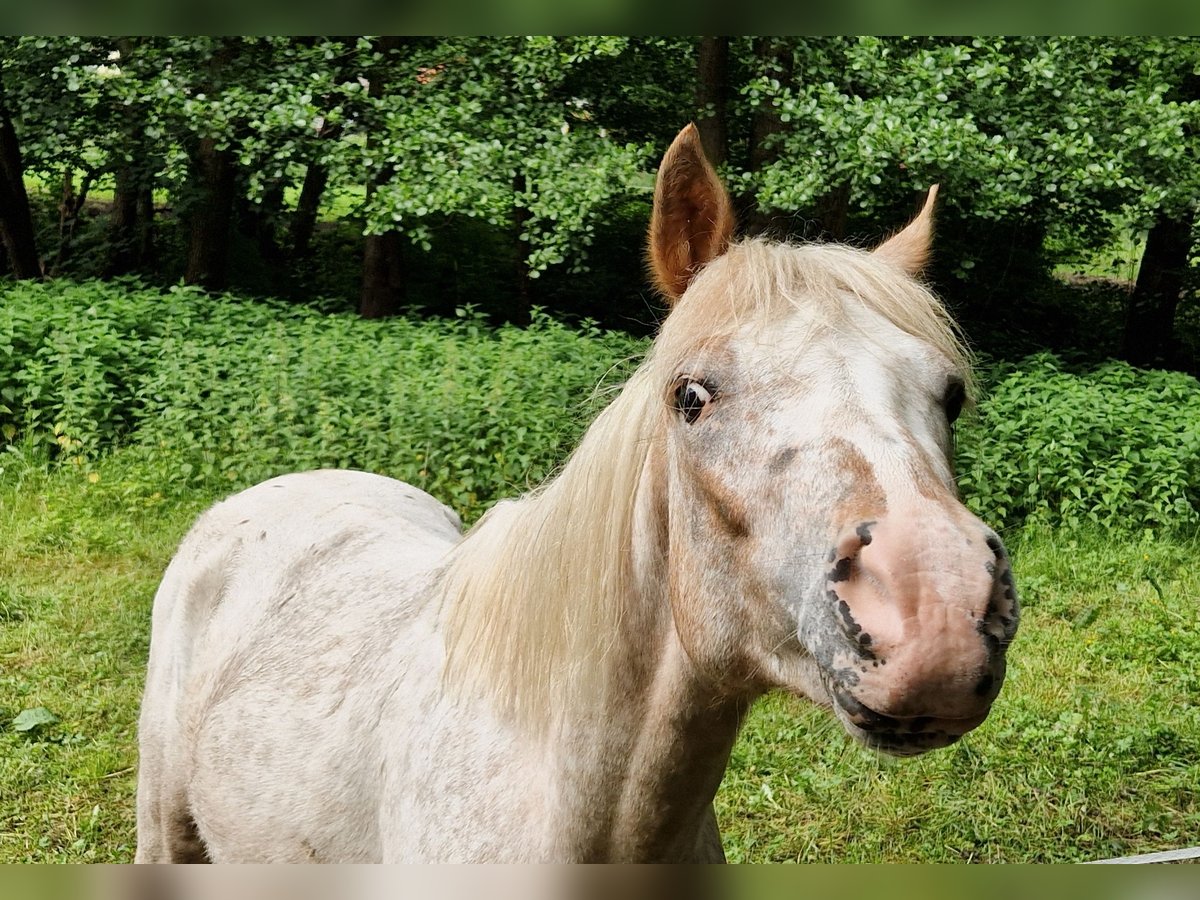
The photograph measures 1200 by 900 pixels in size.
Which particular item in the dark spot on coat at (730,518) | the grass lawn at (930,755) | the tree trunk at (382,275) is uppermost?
the dark spot on coat at (730,518)

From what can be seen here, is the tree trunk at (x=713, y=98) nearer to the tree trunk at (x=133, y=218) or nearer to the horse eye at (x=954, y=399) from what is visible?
the tree trunk at (x=133, y=218)

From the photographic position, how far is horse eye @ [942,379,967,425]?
1.70m

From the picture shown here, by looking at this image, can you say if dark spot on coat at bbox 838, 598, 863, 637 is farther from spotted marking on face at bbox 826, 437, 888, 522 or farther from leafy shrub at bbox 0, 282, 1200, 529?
leafy shrub at bbox 0, 282, 1200, 529

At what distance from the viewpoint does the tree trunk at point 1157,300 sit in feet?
32.9

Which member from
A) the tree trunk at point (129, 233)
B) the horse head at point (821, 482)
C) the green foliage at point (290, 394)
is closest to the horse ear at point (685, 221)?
the horse head at point (821, 482)

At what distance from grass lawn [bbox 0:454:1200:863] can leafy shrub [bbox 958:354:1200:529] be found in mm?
286

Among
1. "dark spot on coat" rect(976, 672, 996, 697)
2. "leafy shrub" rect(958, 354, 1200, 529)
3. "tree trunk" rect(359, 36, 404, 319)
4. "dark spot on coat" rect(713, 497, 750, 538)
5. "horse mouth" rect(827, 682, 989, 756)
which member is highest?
"dark spot on coat" rect(713, 497, 750, 538)

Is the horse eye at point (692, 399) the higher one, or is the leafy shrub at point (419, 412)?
the horse eye at point (692, 399)

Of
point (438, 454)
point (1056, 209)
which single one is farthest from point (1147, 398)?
point (438, 454)

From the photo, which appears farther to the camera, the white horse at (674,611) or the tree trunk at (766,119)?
the tree trunk at (766,119)

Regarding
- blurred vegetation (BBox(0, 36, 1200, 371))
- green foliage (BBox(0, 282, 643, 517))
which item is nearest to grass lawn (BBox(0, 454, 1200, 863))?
green foliage (BBox(0, 282, 643, 517))

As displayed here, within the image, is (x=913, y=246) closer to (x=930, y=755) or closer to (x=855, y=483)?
(x=855, y=483)

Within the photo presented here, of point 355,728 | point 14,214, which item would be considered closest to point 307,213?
point 14,214

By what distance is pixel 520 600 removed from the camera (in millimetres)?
1995
